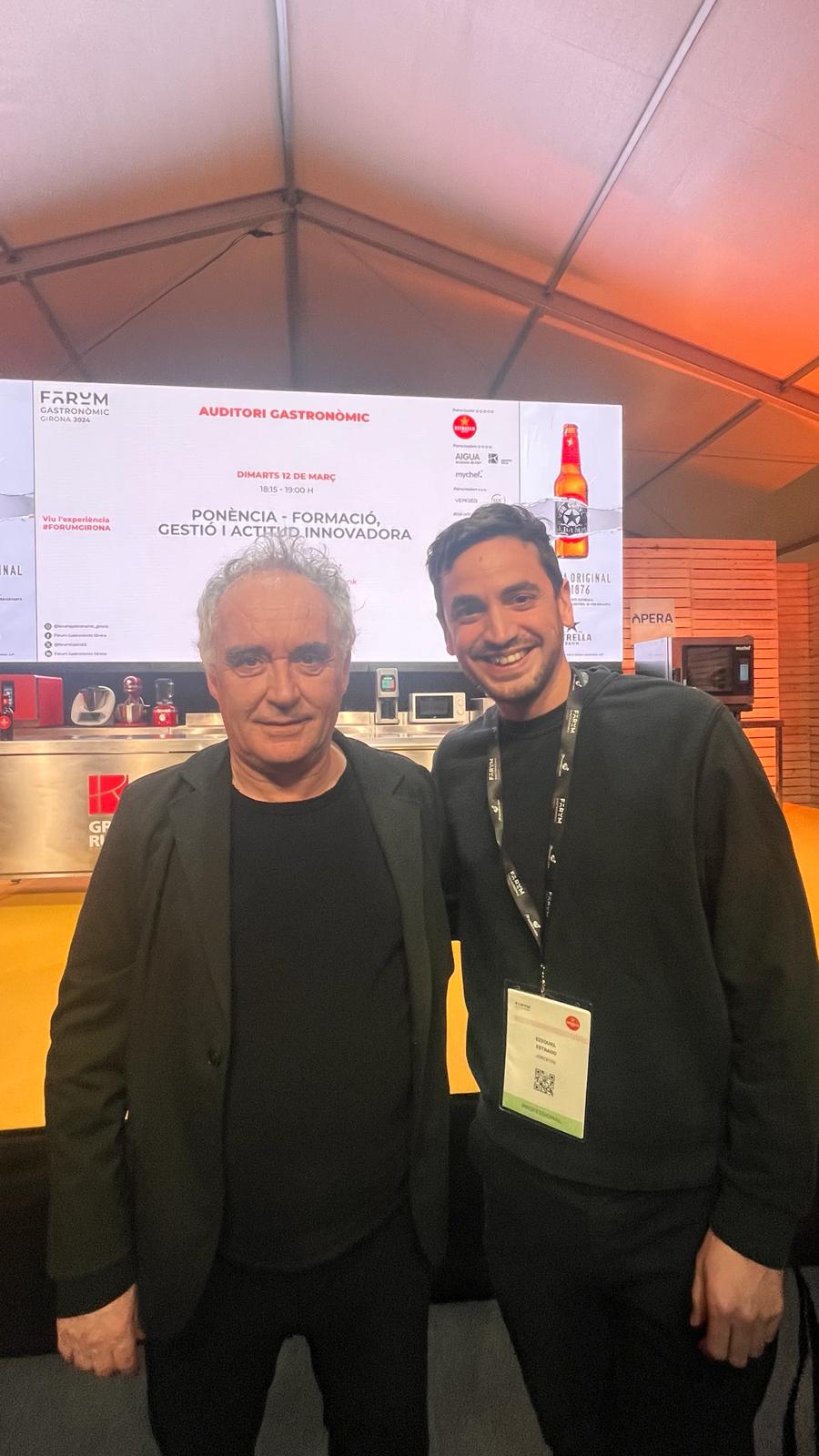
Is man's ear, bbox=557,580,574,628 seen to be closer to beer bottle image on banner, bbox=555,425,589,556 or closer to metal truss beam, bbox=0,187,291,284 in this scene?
beer bottle image on banner, bbox=555,425,589,556

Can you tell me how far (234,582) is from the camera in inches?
43.0

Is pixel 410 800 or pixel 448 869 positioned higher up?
pixel 410 800

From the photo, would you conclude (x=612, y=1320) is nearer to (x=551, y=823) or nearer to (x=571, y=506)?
(x=551, y=823)

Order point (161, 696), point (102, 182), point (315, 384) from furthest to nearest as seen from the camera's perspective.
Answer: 1. point (315, 384)
2. point (102, 182)
3. point (161, 696)

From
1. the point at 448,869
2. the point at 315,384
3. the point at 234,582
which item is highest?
the point at 315,384

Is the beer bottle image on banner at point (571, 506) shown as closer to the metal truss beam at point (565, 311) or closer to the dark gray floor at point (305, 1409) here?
the metal truss beam at point (565, 311)

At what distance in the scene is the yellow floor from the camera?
1.47 meters

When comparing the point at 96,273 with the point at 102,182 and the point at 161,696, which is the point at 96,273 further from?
the point at 161,696

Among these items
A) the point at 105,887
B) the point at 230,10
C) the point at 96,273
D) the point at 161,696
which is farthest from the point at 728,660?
the point at 96,273

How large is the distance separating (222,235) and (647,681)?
181 inches

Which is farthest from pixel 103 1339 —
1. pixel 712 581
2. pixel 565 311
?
pixel 712 581

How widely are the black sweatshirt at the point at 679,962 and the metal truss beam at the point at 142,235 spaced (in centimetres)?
453

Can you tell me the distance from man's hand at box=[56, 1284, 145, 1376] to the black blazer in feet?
0.08

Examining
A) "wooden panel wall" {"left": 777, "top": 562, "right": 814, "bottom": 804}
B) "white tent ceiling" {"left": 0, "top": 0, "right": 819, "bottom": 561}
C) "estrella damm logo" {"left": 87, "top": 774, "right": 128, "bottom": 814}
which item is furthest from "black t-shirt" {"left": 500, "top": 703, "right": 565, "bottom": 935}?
"wooden panel wall" {"left": 777, "top": 562, "right": 814, "bottom": 804}
